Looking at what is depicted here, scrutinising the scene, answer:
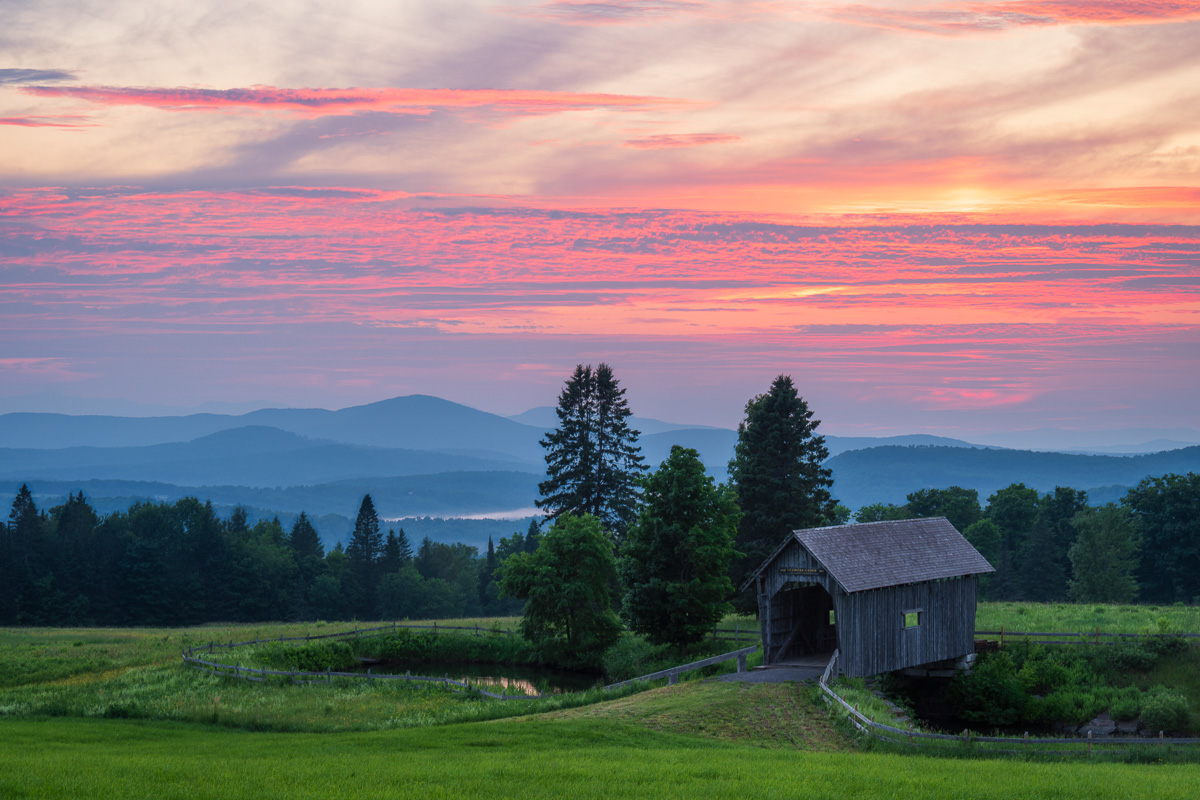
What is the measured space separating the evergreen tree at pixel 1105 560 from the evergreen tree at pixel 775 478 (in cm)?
3214

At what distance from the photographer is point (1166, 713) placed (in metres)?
33.9

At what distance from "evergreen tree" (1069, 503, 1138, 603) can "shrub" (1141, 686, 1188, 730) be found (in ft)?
133

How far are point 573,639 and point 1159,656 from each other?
2738cm

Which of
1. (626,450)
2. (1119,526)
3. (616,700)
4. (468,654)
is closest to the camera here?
(616,700)

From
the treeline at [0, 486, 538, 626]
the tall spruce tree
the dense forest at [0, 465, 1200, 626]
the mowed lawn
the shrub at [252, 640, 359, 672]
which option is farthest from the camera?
the treeline at [0, 486, 538, 626]

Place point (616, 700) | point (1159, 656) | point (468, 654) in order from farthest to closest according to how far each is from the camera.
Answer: point (468, 654)
point (1159, 656)
point (616, 700)

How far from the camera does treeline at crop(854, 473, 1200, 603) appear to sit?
240 feet

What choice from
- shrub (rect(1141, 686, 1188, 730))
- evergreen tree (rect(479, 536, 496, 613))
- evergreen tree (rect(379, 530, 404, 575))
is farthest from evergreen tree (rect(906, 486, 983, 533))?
evergreen tree (rect(379, 530, 404, 575))

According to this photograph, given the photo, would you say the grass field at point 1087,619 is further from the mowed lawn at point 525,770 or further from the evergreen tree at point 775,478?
the mowed lawn at point 525,770

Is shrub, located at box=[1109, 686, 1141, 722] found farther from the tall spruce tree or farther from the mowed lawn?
the tall spruce tree

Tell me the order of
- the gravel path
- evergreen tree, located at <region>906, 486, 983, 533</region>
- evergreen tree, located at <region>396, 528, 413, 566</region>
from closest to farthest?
the gravel path, evergreen tree, located at <region>906, 486, 983, 533</region>, evergreen tree, located at <region>396, 528, 413, 566</region>

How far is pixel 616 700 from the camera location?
33.5m

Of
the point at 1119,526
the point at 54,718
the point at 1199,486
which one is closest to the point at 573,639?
the point at 54,718

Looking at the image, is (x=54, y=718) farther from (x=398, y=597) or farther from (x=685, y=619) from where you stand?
(x=398, y=597)
